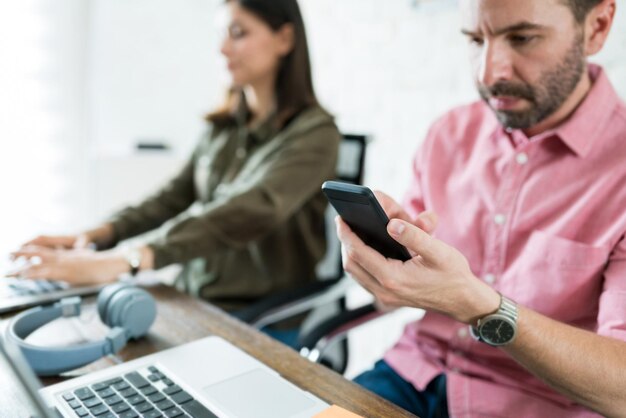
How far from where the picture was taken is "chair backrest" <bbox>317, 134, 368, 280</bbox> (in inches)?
53.1

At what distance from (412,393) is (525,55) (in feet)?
2.05

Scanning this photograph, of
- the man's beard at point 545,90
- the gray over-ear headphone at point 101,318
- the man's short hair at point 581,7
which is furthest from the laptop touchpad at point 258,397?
the man's short hair at point 581,7

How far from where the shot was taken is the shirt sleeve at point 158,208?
56.9 inches

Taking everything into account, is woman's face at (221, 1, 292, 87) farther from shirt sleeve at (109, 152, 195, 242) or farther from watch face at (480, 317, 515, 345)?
watch face at (480, 317, 515, 345)

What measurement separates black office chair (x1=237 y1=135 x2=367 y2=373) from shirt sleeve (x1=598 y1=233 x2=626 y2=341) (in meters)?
0.58

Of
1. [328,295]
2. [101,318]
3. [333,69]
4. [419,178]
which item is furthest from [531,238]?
[333,69]

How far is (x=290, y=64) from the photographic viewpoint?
56.4 inches

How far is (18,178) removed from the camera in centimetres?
210

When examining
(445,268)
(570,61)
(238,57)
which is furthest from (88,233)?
(570,61)

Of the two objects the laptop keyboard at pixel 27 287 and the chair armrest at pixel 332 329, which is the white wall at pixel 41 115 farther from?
the chair armrest at pixel 332 329

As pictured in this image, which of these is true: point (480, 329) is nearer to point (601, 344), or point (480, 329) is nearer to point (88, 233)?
point (601, 344)

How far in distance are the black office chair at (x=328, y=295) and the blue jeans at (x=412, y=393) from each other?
22 centimetres

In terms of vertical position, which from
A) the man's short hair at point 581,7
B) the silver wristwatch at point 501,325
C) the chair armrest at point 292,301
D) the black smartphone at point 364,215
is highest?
the man's short hair at point 581,7

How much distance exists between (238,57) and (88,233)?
606 millimetres
